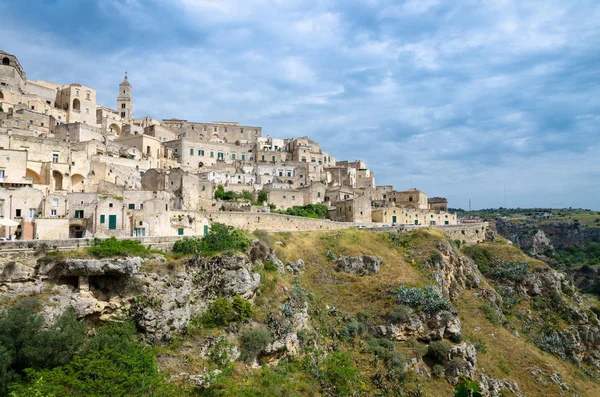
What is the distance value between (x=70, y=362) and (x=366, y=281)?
26223 millimetres

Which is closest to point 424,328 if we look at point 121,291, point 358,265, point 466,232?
point 358,265

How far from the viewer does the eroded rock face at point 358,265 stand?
41938 mm

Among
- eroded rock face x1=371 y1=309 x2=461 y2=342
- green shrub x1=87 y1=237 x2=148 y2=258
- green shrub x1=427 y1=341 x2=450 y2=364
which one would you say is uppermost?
green shrub x1=87 y1=237 x2=148 y2=258

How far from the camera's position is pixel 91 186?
140ft

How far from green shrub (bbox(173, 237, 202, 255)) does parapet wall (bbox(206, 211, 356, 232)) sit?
9.78 metres

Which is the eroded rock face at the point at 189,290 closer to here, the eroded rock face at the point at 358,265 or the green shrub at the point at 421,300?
the eroded rock face at the point at 358,265

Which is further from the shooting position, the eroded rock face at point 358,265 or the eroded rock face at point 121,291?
the eroded rock face at point 358,265

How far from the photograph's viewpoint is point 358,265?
4225 cm

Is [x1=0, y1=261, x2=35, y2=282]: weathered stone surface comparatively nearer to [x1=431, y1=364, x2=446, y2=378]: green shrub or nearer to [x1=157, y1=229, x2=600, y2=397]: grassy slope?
[x1=157, y1=229, x2=600, y2=397]: grassy slope

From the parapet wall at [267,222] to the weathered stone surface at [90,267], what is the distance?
1460 cm

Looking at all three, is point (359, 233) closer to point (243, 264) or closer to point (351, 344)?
point (351, 344)

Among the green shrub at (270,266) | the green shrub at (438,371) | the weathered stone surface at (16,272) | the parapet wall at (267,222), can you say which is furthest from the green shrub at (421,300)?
Result: the weathered stone surface at (16,272)

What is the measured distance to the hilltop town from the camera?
33.5 metres

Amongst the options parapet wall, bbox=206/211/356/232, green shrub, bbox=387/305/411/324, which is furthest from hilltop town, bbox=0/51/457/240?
green shrub, bbox=387/305/411/324
